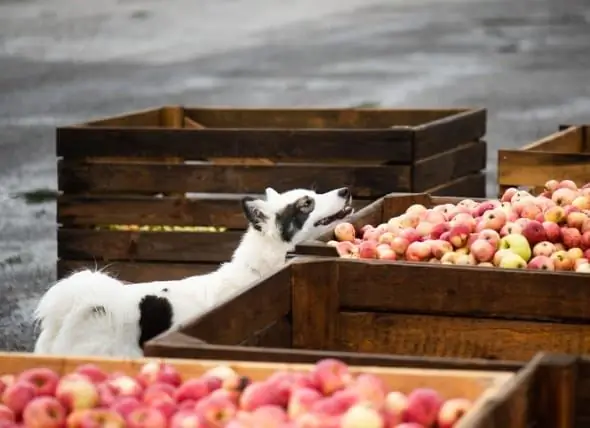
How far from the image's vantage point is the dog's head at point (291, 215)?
239 inches

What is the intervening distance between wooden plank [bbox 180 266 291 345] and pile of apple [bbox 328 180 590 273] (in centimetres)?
60

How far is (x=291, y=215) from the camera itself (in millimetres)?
6078

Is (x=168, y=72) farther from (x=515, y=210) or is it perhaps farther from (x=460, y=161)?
(x=515, y=210)

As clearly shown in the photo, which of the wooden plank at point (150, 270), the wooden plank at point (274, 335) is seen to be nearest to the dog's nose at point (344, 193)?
the wooden plank at point (150, 270)

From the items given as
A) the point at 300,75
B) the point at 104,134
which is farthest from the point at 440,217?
the point at 300,75

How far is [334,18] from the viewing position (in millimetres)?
18531

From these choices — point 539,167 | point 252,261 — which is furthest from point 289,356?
point 539,167

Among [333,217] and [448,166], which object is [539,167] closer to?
[333,217]

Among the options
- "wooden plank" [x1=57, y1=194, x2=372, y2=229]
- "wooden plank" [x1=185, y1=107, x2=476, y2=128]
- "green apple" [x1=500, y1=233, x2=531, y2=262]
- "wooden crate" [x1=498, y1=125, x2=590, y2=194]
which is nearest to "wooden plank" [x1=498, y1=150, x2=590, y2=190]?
"wooden crate" [x1=498, y1=125, x2=590, y2=194]

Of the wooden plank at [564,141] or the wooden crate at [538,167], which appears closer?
the wooden crate at [538,167]

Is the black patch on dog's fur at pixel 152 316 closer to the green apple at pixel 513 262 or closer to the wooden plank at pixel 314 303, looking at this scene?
the wooden plank at pixel 314 303

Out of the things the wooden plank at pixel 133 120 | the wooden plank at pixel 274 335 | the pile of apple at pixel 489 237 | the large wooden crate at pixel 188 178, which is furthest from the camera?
the wooden plank at pixel 133 120

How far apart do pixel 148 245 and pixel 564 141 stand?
2470 mm

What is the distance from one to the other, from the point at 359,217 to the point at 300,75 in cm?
1191
